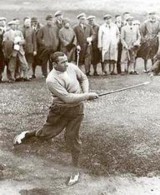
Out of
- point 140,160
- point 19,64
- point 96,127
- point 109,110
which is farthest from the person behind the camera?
point 19,64

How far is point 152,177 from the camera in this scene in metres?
7.73

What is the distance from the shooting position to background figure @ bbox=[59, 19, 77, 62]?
592 inches

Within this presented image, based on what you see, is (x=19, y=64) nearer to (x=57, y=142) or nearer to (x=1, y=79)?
(x=1, y=79)

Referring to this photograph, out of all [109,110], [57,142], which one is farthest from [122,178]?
[109,110]

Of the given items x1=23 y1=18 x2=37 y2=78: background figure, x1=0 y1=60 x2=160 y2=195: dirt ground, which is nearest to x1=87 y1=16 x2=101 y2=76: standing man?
x1=23 y1=18 x2=37 y2=78: background figure

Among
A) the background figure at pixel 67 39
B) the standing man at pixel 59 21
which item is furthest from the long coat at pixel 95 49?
the standing man at pixel 59 21

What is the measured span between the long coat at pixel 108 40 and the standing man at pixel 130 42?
0.26 metres

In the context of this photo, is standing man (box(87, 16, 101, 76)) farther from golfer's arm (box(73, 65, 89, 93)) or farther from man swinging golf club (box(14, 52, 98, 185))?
golfer's arm (box(73, 65, 89, 93))

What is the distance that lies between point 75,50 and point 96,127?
5678 mm

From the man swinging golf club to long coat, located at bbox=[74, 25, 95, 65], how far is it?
756 centimetres

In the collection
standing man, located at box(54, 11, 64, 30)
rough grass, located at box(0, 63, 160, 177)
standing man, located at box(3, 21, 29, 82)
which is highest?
standing man, located at box(54, 11, 64, 30)

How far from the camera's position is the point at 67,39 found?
15.1m

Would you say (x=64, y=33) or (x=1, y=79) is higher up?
(x=64, y=33)

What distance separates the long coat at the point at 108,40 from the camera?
611 inches
